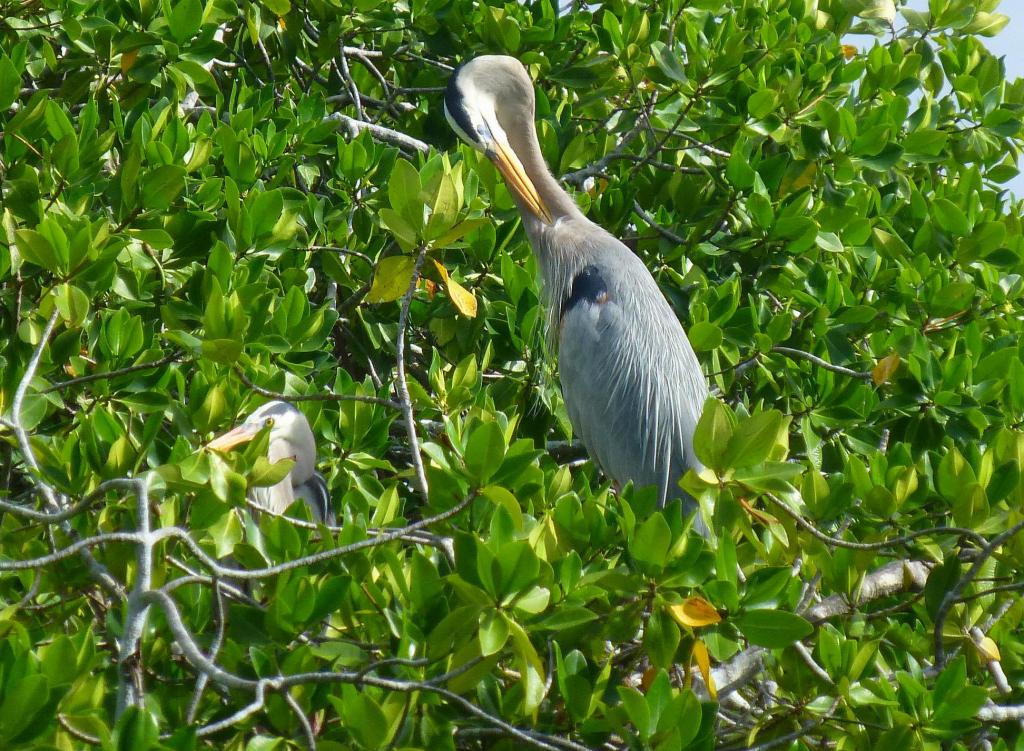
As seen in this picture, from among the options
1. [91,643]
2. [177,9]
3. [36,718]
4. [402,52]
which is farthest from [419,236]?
[402,52]

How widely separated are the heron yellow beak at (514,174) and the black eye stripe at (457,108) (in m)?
0.12

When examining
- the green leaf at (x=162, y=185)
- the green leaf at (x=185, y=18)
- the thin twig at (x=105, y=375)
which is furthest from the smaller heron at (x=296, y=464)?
the green leaf at (x=185, y=18)

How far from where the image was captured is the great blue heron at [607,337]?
464 cm

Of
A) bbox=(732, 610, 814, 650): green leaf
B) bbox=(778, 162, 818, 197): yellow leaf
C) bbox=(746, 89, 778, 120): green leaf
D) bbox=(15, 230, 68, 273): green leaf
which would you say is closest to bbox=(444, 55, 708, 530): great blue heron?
bbox=(778, 162, 818, 197): yellow leaf

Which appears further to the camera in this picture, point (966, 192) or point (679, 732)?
point (966, 192)

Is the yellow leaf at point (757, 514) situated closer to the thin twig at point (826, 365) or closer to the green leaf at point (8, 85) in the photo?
the thin twig at point (826, 365)

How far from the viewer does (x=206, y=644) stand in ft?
7.52

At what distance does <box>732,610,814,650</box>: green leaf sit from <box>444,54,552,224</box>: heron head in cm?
282

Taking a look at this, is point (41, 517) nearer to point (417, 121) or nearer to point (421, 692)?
point (421, 692)

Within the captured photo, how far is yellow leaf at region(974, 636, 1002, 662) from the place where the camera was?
2654mm

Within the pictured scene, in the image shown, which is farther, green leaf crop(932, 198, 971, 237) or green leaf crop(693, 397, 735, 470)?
green leaf crop(932, 198, 971, 237)

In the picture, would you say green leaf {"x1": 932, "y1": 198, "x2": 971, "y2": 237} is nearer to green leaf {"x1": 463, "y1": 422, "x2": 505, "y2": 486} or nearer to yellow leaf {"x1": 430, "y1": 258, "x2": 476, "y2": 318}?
yellow leaf {"x1": 430, "y1": 258, "x2": 476, "y2": 318}

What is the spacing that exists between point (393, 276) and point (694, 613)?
1.22 meters

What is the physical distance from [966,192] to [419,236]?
2761 mm
